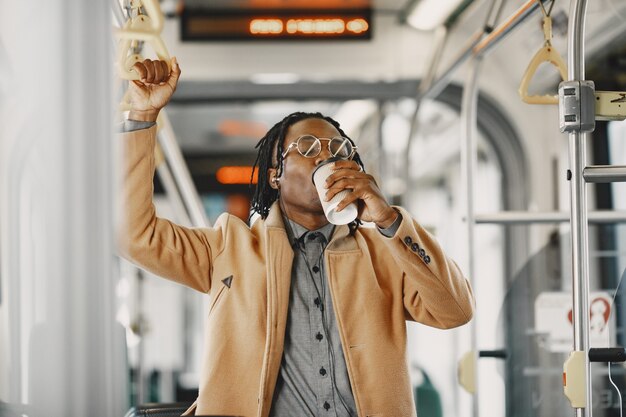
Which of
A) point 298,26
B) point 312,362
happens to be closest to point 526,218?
point 298,26

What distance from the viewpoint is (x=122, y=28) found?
7.95ft

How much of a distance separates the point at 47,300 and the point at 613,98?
169 centimetres

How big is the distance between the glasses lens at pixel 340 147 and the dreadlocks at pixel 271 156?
11 cm

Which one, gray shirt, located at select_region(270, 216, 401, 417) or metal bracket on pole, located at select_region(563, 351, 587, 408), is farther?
metal bracket on pole, located at select_region(563, 351, 587, 408)

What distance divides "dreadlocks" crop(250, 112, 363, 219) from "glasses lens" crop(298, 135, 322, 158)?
0.43ft

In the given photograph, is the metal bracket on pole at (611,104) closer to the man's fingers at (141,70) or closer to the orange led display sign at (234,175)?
the man's fingers at (141,70)

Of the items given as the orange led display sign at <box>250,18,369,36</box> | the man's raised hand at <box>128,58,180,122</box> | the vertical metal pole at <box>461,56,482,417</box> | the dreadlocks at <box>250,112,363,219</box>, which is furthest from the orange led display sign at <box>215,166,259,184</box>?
the man's raised hand at <box>128,58,180,122</box>

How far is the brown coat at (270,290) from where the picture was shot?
210 centimetres

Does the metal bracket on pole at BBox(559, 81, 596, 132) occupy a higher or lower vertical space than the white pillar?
higher

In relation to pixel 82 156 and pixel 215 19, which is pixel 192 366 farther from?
pixel 82 156

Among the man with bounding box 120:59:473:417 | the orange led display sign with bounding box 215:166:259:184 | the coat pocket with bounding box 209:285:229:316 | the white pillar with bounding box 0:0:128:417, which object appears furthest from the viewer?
the orange led display sign with bounding box 215:166:259:184

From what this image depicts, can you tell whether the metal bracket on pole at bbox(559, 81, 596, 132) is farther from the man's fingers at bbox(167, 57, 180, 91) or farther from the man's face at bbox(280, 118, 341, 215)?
the man's fingers at bbox(167, 57, 180, 91)

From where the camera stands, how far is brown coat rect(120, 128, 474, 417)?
2096 mm

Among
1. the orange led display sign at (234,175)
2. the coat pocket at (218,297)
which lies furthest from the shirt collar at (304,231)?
the orange led display sign at (234,175)
